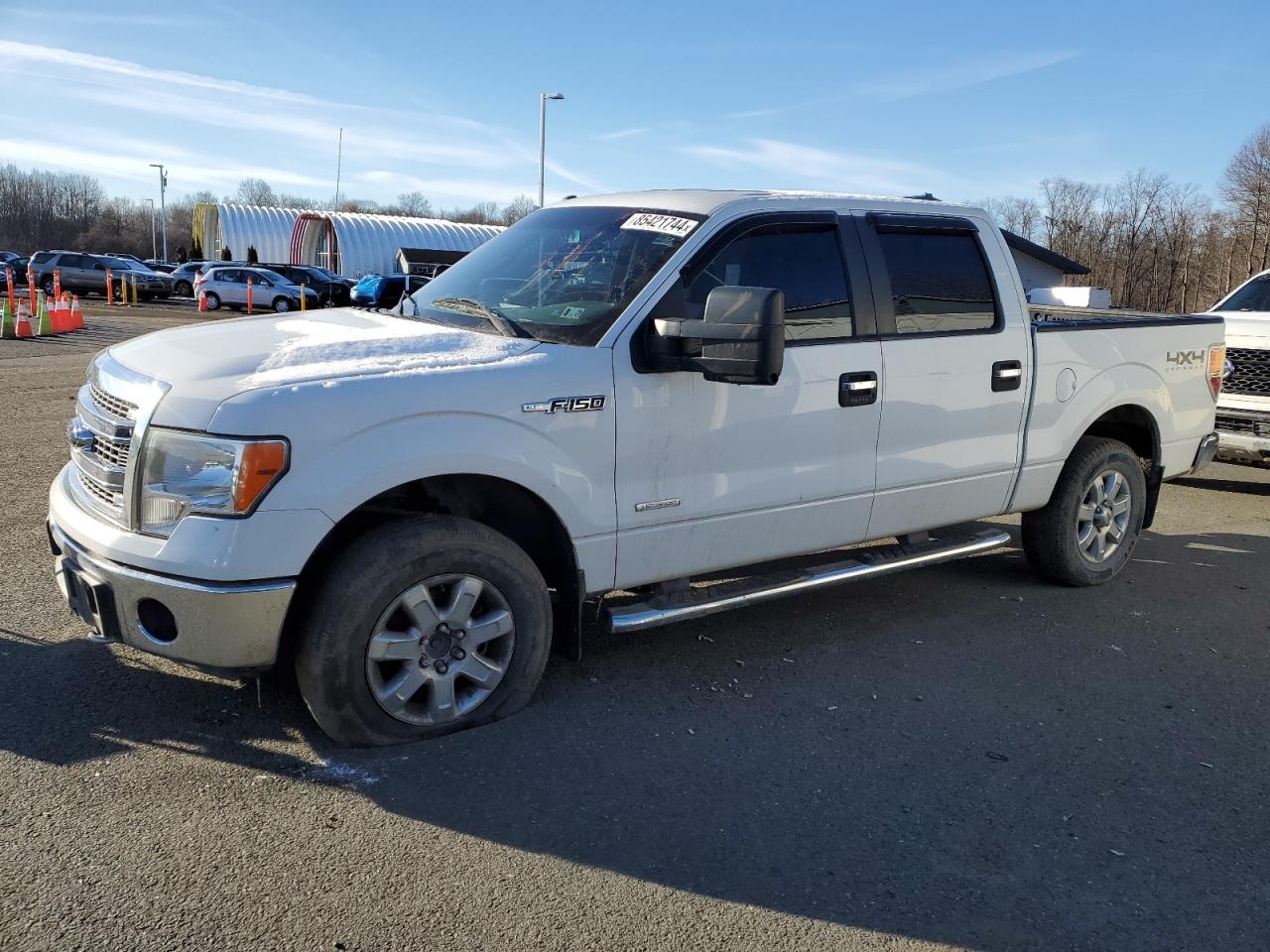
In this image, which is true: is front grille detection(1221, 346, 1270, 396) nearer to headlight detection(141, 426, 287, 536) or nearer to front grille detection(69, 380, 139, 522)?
headlight detection(141, 426, 287, 536)

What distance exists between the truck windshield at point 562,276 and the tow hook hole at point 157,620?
1632 millimetres

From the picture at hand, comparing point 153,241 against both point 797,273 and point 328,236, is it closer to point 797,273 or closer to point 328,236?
point 328,236

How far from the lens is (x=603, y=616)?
428cm

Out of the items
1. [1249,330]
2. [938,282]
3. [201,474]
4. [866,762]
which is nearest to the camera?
[201,474]

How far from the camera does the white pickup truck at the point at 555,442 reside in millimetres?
3393

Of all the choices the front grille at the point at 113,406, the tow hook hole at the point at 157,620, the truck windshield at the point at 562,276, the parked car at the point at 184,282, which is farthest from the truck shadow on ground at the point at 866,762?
the parked car at the point at 184,282

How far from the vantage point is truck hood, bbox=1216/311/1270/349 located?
30.1ft

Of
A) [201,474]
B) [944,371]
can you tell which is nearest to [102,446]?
[201,474]

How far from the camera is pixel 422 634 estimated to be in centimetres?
367

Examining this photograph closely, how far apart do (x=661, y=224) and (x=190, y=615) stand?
2.42m

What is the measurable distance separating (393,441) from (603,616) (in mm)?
1228

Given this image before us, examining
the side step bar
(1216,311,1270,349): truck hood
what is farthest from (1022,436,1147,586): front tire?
(1216,311,1270,349): truck hood

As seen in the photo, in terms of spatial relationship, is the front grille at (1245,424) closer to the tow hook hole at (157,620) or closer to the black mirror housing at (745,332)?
the black mirror housing at (745,332)

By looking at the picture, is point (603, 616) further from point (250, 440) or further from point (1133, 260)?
point (1133, 260)
